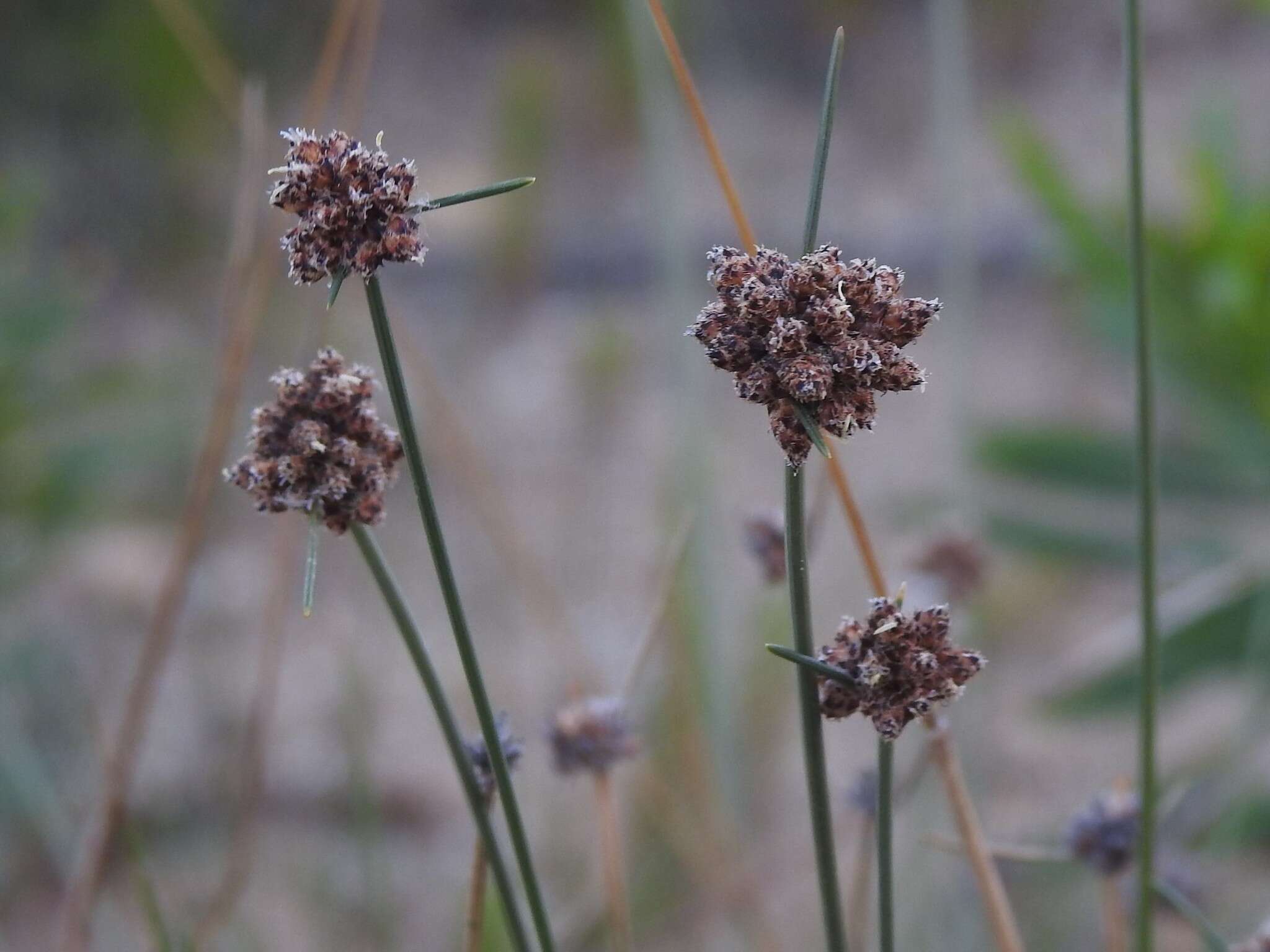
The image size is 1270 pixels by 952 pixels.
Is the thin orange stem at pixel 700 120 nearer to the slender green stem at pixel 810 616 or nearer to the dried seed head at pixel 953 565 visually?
the slender green stem at pixel 810 616

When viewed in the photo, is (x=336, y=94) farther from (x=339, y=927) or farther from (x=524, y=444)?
(x=339, y=927)

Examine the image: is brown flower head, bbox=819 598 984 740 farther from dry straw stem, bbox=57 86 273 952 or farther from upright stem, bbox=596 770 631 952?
dry straw stem, bbox=57 86 273 952

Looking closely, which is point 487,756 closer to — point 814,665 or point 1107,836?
point 814,665

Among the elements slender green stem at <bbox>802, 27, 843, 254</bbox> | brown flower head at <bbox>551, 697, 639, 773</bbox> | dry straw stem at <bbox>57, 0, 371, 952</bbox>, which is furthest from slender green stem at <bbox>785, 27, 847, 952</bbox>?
dry straw stem at <bbox>57, 0, 371, 952</bbox>

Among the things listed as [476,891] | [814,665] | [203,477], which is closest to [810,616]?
[814,665]

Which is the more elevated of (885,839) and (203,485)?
(203,485)

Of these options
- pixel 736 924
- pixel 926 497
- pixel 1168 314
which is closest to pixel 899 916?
pixel 736 924
